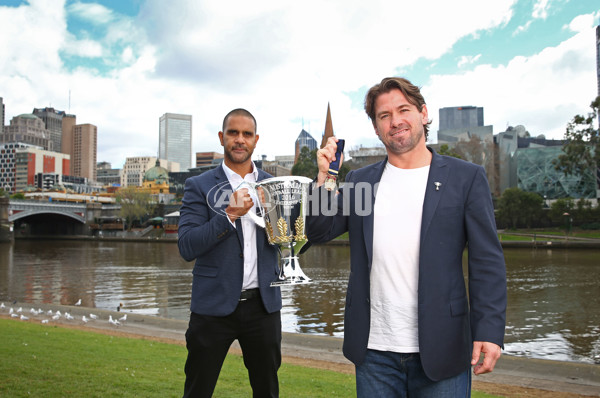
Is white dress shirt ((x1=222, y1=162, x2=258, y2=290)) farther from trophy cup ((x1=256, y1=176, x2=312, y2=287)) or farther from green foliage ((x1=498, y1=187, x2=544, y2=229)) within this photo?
green foliage ((x1=498, y1=187, x2=544, y2=229))

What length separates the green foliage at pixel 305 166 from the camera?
58441mm

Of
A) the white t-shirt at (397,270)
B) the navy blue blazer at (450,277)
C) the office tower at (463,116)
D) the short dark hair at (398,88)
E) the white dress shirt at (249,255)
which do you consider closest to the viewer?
the navy blue blazer at (450,277)

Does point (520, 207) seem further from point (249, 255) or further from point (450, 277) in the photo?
point (450, 277)

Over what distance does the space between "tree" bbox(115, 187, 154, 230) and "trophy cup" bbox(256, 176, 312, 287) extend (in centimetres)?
7253

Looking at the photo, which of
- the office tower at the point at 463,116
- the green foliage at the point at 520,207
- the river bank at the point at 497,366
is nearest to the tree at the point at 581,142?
the green foliage at the point at 520,207

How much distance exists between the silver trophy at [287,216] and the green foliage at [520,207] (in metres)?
52.8

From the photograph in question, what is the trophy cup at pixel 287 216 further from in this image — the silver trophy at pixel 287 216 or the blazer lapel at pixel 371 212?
the blazer lapel at pixel 371 212

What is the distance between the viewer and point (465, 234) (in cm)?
214

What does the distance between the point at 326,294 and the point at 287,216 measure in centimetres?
1372

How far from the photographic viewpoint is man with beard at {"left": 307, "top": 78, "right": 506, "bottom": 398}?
2014mm

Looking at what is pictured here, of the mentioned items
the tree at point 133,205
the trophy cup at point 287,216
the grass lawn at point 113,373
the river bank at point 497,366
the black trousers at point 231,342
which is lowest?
the river bank at point 497,366

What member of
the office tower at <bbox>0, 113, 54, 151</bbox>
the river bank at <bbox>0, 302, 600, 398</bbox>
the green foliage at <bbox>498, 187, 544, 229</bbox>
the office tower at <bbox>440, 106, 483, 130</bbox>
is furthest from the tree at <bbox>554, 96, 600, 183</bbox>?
the office tower at <bbox>0, 113, 54, 151</bbox>

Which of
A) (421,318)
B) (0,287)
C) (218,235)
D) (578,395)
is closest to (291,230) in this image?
(218,235)

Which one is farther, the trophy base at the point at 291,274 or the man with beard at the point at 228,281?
the man with beard at the point at 228,281
